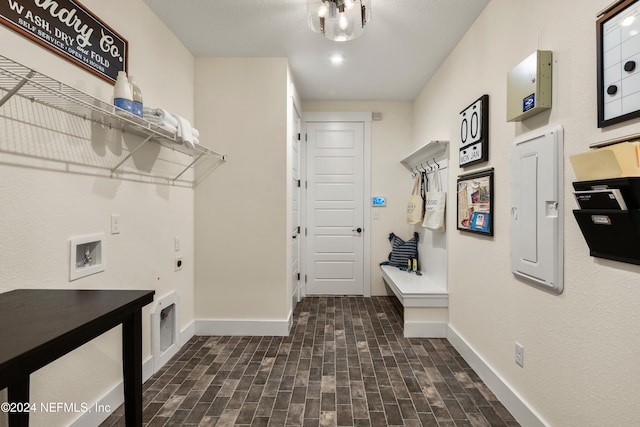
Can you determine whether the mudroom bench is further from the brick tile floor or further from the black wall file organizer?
the black wall file organizer

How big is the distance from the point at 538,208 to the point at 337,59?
219cm

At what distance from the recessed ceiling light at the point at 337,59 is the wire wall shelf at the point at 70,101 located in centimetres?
150

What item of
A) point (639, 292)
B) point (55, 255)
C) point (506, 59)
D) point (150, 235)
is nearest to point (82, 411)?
point (55, 255)

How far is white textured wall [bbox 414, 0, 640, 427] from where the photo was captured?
1217mm

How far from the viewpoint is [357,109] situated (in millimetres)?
4297

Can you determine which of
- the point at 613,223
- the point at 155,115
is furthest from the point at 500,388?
the point at 155,115

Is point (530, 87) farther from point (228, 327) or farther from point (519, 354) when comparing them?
point (228, 327)

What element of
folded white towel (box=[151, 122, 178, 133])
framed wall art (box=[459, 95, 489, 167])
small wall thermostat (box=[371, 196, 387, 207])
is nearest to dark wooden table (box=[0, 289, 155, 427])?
folded white towel (box=[151, 122, 178, 133])

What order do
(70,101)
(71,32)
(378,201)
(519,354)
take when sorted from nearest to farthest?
(70,101), (71,32), (519,354), (378,201)

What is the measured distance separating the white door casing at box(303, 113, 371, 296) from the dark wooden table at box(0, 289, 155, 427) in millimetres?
3155

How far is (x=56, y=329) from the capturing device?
902mm

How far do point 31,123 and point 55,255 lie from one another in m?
0.62

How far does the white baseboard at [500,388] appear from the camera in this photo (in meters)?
1.71

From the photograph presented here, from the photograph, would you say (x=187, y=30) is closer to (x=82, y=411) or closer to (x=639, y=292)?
(x=82, y=411)
